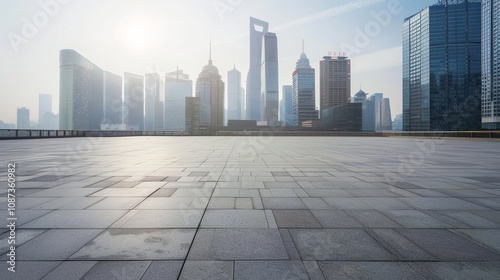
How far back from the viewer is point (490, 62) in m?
123

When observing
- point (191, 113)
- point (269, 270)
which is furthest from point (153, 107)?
point (269, 270)

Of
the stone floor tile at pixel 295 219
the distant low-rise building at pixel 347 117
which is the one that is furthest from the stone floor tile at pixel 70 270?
the distant low-rise building at pixel 347 117

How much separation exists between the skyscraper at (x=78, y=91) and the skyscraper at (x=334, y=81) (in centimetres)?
13210

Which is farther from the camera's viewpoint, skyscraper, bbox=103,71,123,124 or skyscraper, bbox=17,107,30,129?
skyscraper, bbox=17,107,30,129

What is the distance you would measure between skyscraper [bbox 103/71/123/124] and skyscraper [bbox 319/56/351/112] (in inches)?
4867

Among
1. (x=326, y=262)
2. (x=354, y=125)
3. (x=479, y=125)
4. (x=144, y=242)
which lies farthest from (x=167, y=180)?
(x=479, y=125)

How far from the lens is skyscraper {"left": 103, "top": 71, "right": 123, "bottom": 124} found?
4068 inches

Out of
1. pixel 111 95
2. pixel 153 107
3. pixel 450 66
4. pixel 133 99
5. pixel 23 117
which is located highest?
pixel 450 66

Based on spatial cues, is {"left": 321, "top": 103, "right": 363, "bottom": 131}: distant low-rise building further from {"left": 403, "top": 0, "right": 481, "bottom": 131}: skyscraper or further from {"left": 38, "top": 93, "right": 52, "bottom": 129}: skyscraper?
{"left": 38, "top": 93, "right": 52, "bottom": 129}: skyscraper

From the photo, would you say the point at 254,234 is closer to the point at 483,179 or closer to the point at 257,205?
the point at 257,205

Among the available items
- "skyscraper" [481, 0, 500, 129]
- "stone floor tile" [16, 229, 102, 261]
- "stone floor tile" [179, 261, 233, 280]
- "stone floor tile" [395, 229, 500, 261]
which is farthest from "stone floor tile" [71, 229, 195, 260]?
"skyscraper" [481, 0, 500, 129]

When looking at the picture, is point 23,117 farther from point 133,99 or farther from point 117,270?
point 117,270

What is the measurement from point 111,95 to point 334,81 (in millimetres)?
139654

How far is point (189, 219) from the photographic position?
4031 mm
